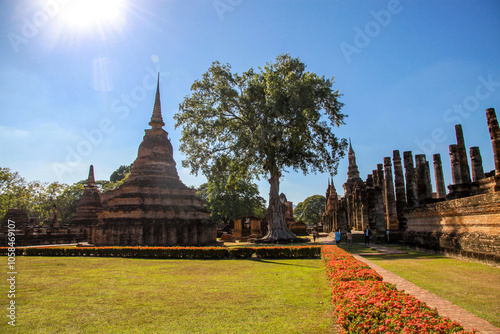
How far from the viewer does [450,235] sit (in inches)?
524

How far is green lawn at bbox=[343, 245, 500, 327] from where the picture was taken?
5.88m

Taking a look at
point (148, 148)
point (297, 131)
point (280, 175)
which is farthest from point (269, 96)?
point (148, 148)

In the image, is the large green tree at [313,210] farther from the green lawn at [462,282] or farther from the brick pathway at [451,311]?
the brick pathway at [451,311]

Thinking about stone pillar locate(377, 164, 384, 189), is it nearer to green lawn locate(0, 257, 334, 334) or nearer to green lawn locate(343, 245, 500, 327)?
green lawn locate(343, 245, 500, 327)

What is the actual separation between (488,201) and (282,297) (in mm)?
8156

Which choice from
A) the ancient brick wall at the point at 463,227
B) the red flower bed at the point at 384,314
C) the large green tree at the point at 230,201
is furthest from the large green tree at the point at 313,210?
the red flower bed at the point at 384,314

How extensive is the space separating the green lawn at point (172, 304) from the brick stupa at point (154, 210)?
1360 centimetres

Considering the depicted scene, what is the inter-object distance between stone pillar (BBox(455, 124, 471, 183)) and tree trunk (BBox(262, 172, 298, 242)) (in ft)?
42.4

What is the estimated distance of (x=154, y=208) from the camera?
24.2 metres

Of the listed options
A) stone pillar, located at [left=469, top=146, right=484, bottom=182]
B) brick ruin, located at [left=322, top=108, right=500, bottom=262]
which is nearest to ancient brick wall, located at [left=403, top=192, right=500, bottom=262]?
brick ruin, located at [left=322, top=108, right=500, bottom=262]

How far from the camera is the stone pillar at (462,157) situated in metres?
17.8

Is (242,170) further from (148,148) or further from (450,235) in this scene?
(450,235)

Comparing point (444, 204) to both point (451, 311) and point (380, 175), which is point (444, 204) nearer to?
point (451, 311)

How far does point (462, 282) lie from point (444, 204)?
6.81 meters
